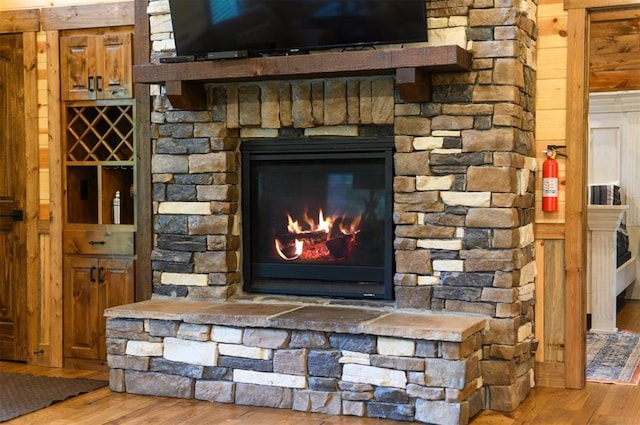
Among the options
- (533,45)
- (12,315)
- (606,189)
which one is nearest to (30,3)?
(12,315)

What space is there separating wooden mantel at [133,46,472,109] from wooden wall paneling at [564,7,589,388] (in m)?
0.65

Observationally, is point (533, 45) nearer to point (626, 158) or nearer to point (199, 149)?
point (199, 149)

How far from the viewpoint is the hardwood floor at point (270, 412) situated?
384 cm

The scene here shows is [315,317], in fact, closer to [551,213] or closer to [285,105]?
[285,105]

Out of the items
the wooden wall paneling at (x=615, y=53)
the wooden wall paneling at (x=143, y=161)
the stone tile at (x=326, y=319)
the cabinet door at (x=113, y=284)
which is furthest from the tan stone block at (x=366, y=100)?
the wooden wall paneling at (x=615, y=53)

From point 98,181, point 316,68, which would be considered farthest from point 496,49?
point 98,181

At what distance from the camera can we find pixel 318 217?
4.61 m

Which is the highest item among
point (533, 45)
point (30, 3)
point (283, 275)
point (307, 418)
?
point (30, 3)

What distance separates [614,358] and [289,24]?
9.50 feet

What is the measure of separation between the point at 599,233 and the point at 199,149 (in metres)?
3.23

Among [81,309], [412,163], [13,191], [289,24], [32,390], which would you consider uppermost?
[289,24]

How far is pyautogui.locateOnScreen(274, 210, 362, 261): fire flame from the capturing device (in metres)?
4.54

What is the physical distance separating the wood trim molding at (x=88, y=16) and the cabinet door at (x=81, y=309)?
136cm

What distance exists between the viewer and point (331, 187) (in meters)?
4.55
